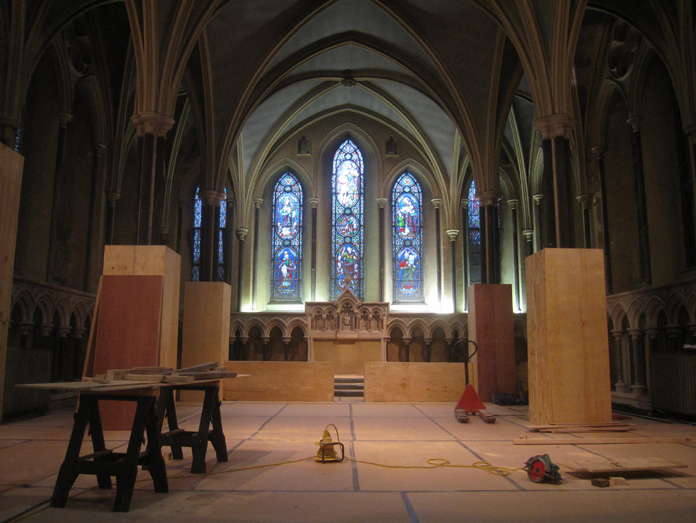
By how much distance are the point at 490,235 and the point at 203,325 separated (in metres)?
6.45

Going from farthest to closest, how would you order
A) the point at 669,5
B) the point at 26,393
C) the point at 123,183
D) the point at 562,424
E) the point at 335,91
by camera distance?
1. the point at 335,91
2. the point at 123,183
3. the point at 669,5
4. the point at 26,393
5. the point at 562,424

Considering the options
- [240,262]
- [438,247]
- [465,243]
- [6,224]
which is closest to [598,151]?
[465,243]

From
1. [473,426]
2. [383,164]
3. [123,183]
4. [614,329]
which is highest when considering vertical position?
[383,164]

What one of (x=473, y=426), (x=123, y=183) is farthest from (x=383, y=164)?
(x=473, y=426)

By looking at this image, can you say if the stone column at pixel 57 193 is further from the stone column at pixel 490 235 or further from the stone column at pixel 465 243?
the stone column at pixel 465 243

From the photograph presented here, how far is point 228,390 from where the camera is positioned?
11570 millimetres

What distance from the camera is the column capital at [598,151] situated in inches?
548

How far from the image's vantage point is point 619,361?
42.1 feet

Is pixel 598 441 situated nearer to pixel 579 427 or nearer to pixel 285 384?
pixel 579 427

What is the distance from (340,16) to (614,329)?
33.4ft

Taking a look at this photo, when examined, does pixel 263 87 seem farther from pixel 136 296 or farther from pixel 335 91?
pixel 136 296

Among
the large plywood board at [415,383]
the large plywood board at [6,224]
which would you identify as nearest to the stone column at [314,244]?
the large plywood board at [415,383]

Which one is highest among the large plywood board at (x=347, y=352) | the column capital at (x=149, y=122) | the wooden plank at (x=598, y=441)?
the column capital at (x=149, y=122)

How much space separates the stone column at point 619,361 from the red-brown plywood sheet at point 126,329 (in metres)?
9.63
